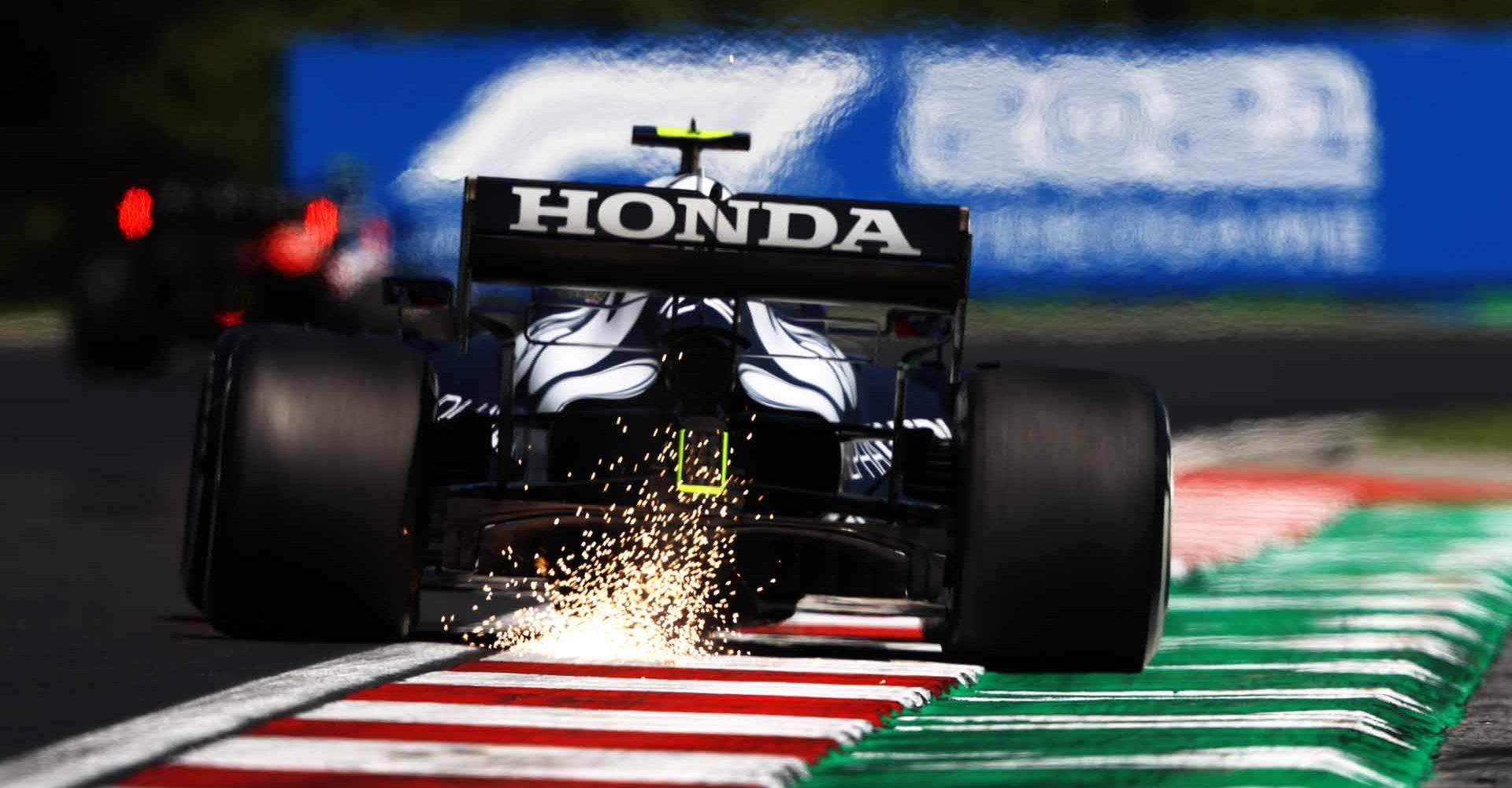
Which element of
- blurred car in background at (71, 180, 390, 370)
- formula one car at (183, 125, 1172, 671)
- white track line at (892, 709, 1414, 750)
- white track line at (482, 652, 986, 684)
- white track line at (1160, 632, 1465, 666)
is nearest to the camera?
white track line at (892, 709, 1414, 750)

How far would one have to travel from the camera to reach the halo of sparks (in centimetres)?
674

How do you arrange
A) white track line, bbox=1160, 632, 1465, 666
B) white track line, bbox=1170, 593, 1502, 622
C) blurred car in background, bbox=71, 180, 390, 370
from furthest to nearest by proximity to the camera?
blurred car in background, bbox=71, 180, 390, 370 → white track line, bbox=1170, 593, 1502, 622 → white track line, bbox=1160, 632, 1465, 666

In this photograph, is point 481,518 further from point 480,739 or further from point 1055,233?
point 1055,233

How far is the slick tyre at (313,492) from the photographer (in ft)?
22.0

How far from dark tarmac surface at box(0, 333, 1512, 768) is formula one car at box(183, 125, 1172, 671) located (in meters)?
0.33

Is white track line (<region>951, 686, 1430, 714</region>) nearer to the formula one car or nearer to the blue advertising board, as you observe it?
the formula one car

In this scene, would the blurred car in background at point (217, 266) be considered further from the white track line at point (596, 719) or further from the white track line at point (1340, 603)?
the white track line at point (596, 719)

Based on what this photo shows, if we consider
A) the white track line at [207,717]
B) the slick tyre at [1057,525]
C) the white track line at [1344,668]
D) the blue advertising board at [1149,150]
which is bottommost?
the white track line at [207,717]

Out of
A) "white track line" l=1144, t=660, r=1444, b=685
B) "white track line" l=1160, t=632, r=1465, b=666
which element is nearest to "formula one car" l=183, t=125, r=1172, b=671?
"white track line" l=1144, t=660, r=1444, b=685

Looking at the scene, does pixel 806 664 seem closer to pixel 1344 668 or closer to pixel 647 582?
pixel 647 582

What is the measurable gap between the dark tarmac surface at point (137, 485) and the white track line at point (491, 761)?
45 centimetres

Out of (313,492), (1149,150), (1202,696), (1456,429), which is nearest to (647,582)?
(313,492)

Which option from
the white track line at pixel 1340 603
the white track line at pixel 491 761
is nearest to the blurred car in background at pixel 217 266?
the white track line at pixel 1340 603

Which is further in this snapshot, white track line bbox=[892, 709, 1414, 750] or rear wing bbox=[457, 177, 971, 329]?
rear wing bbox=[457, 177, 971, 329]
